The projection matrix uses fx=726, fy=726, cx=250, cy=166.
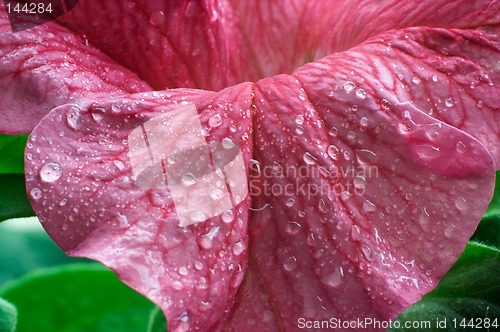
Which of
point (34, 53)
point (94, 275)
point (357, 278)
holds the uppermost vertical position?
point (34, 53)

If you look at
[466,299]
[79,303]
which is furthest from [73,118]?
[79,303]

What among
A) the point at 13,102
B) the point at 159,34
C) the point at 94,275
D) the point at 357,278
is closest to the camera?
the point at 357,278

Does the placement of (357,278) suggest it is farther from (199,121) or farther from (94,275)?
(94,275)

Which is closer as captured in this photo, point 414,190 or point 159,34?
point 414,190

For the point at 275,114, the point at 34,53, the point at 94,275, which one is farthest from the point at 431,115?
the point at 94,275

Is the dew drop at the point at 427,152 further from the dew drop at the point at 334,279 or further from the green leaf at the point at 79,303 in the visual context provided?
the green leaf at the point at 79,303

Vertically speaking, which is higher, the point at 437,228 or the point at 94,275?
the point at 437,228

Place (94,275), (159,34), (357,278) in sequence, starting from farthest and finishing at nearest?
(94,275) → (159,34) → (357,278)
